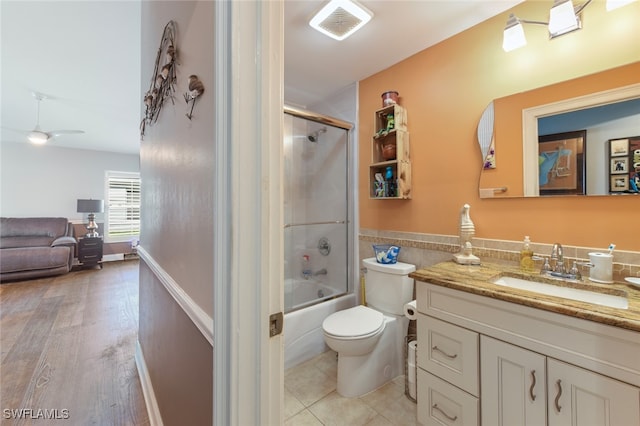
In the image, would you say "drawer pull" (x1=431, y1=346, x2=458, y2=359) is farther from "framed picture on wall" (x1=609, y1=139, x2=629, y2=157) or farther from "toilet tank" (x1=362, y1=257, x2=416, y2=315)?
"framed picture on wall" (x1=609, y1=139, x2=629, y2=157)

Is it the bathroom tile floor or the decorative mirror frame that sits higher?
the decorative mirror frame

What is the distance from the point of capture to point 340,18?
5.17 ft

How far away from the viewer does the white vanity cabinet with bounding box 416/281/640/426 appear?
2.82 feet

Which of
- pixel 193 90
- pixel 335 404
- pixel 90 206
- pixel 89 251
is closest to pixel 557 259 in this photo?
pixel 335 404

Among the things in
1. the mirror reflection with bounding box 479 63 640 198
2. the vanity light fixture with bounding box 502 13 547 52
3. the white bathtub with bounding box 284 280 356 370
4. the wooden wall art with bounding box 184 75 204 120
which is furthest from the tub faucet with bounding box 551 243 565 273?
the wooden wall art with bounding box 184 75 204 120

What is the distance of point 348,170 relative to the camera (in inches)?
98.3

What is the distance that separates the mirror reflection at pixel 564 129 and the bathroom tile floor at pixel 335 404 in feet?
4.54

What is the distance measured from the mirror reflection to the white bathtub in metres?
1.43

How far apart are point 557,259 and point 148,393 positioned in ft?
7.85

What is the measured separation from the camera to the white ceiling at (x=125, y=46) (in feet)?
5.22

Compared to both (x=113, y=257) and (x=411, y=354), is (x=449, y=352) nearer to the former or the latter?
(x=411, y=354)

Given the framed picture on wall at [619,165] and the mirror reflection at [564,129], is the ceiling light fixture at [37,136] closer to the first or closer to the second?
the mirror reflection at [564,129]

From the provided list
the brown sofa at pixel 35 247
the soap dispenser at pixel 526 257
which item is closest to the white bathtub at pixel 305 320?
the soap dispenser at pixel 526 257

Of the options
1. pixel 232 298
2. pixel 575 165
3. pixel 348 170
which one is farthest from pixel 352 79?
pixel 232 298
